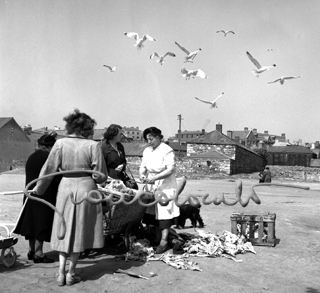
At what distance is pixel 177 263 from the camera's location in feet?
18.2

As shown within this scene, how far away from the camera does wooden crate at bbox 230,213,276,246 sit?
693cm

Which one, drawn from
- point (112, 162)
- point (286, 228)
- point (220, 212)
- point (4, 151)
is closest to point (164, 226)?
point (112, 162)

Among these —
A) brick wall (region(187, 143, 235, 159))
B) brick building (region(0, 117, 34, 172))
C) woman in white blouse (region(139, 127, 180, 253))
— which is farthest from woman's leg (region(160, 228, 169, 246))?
brick wall (region(187, 143, 235, 159))

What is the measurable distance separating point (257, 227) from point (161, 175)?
7.71 ft

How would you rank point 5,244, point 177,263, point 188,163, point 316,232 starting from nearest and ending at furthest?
point 5,244, point 177,263, point 316,232, point 188,163

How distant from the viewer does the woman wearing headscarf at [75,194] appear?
4656 mm

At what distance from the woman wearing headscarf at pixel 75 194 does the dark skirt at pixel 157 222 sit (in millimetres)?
1628

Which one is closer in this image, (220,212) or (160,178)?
(160,178)

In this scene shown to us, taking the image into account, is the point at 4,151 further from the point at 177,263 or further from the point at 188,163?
the point at 177,263

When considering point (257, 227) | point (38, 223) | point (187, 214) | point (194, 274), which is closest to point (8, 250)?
point (38, 223)

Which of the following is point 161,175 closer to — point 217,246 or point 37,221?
point 217,246

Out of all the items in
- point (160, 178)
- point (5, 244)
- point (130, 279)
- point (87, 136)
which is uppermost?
point (87, 136)

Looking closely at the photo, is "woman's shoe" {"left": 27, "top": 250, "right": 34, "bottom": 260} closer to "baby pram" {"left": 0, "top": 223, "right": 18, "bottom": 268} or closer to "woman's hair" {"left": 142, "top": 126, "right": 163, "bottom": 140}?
"baby pram" {"left": 0, "top": 223, "right": 18, "bottom": 268}

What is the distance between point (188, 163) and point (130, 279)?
134 feet
